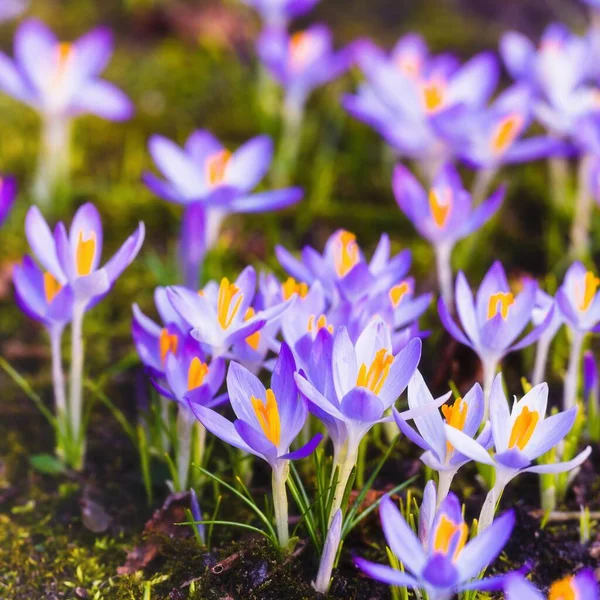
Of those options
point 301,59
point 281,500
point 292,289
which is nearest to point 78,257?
point 292,289

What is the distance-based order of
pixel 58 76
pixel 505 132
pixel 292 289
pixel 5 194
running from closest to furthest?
pixel 292 289 → pixel 5 194 → pixel 505 132 → pixel 58 76

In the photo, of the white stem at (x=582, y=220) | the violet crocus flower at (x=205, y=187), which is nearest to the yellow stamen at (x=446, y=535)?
the violet crocus flower at (x=205, y=187)

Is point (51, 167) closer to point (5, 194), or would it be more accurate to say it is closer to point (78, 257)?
point (5, 194)

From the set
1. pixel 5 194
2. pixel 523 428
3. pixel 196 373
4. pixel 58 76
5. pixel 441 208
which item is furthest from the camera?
pixel 58 76

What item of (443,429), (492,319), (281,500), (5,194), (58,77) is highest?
(58,77)

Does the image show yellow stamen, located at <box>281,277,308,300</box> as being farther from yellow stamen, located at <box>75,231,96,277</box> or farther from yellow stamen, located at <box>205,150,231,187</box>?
yellow stamen, located at <box>205,150,231,187</box>

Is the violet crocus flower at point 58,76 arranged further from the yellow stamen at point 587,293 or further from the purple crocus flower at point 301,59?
the yellow stamen at point 587,293

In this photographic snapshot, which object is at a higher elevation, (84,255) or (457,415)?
(84,255)
